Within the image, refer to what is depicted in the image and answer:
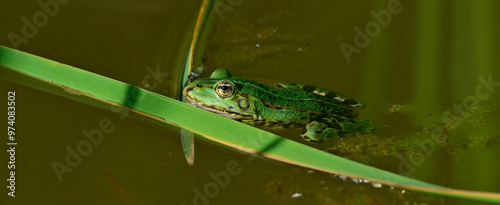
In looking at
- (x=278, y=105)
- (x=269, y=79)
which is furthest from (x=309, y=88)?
(x=269, y=79)

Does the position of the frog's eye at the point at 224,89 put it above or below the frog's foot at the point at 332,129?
above

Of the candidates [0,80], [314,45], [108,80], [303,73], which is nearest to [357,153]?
[303,73]

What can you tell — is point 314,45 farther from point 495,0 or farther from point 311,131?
point 495,0

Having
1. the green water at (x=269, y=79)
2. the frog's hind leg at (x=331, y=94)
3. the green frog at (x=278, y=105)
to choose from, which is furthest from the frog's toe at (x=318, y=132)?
the frog's hind leg at (x=331, y=94)

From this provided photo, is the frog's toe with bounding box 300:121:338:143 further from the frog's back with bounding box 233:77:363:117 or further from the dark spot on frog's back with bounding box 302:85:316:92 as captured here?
the dark spot on frog's back with bounding box 302:85:316:92

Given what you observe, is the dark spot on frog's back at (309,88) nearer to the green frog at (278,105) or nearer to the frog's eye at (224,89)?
the green frog at (278,105)
